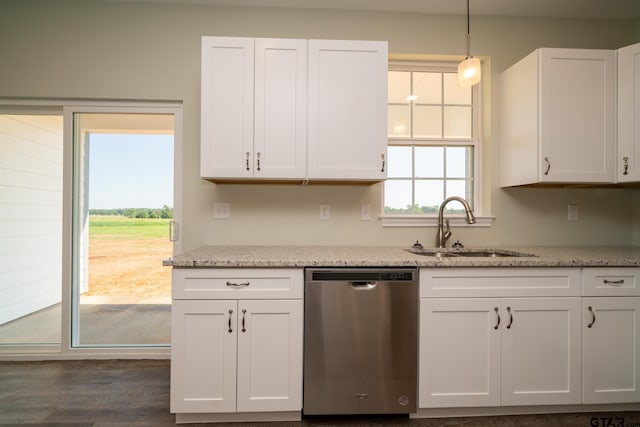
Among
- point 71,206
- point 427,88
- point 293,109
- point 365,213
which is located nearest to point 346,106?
point 293,109

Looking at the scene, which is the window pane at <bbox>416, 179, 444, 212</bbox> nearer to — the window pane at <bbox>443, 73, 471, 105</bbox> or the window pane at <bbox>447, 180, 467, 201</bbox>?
the window pane at <bbox>447, 180, 467, 201</bbox>

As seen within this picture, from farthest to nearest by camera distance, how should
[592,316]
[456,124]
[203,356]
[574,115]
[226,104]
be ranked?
1. [456,124]
2. [574,115]
3. [226,104]
4. [592,316]
5. [203,356]

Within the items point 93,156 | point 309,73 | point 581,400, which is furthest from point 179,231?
point 581,400

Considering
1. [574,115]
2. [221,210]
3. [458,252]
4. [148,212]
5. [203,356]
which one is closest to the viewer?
[203,356]

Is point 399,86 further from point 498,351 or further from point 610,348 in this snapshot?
point 610,348

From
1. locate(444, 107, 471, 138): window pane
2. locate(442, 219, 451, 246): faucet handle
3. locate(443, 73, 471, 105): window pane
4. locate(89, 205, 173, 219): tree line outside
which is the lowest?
locate(442, 219, 451, 246): faucet handle

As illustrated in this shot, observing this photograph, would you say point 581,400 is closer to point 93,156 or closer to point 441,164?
point 441,164

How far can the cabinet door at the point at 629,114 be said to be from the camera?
2193 millimetres

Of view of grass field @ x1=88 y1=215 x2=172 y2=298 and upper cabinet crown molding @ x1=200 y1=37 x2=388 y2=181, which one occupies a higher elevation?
upper cabinet crown molding @ x1=200 y1=37 x2=388 y2=181

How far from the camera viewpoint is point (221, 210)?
8.43 feet

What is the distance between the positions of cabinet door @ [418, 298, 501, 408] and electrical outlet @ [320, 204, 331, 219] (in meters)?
1.03

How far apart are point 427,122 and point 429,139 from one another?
156mm

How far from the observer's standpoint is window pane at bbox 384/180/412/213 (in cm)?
274

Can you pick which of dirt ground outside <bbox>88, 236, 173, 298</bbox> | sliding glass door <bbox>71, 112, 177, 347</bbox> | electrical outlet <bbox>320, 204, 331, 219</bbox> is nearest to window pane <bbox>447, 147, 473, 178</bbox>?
electrical outlet <bbox>320, 204, 331, 219</bbox>
